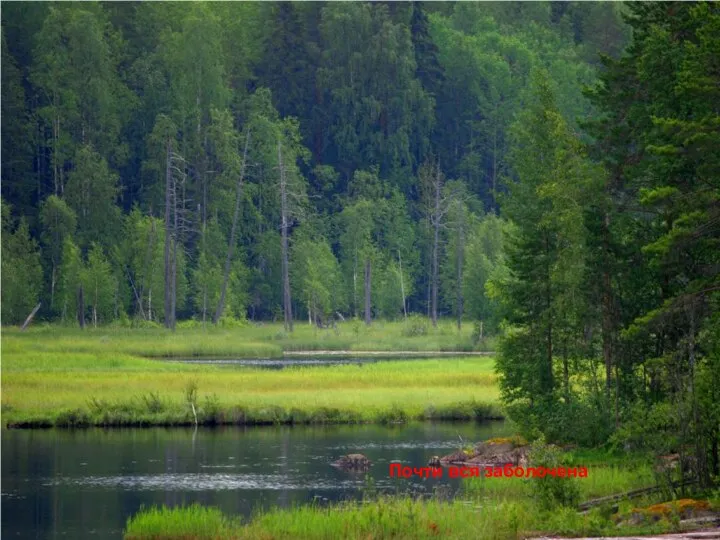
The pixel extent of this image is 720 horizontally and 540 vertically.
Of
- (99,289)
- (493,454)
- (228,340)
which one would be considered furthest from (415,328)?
(493,454)

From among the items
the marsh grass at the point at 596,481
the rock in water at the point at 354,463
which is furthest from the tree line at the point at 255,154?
the marsh grass at the point at 596,481

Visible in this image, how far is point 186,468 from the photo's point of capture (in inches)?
1676

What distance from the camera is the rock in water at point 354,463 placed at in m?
42.2

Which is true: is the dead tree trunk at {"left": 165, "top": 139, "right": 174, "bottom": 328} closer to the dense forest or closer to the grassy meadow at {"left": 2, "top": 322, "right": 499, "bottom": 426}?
the dense forest

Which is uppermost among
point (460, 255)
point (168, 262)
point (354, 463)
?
point (460, 255)

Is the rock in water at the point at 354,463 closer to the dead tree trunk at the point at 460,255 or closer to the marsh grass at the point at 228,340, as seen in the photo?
the marsh grass at the point at 228,340

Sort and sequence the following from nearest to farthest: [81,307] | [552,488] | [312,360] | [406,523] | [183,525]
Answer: [406,523] < [552,488] < [183,525] < [312,360] < [81,307]

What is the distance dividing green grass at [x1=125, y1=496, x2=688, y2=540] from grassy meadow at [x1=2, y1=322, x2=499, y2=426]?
19.7 metres

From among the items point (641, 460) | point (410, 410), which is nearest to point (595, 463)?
point (641, 460)

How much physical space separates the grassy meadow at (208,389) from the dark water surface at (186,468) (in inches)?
44.3

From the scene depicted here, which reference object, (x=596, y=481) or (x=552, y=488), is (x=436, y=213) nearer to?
(x=596, y=481)

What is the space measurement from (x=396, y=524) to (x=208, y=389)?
92.5 ft

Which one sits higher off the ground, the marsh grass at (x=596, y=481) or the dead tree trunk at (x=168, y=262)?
the dead tree trunk at (x=168, y=262)

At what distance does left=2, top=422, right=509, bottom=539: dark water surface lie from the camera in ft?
120
